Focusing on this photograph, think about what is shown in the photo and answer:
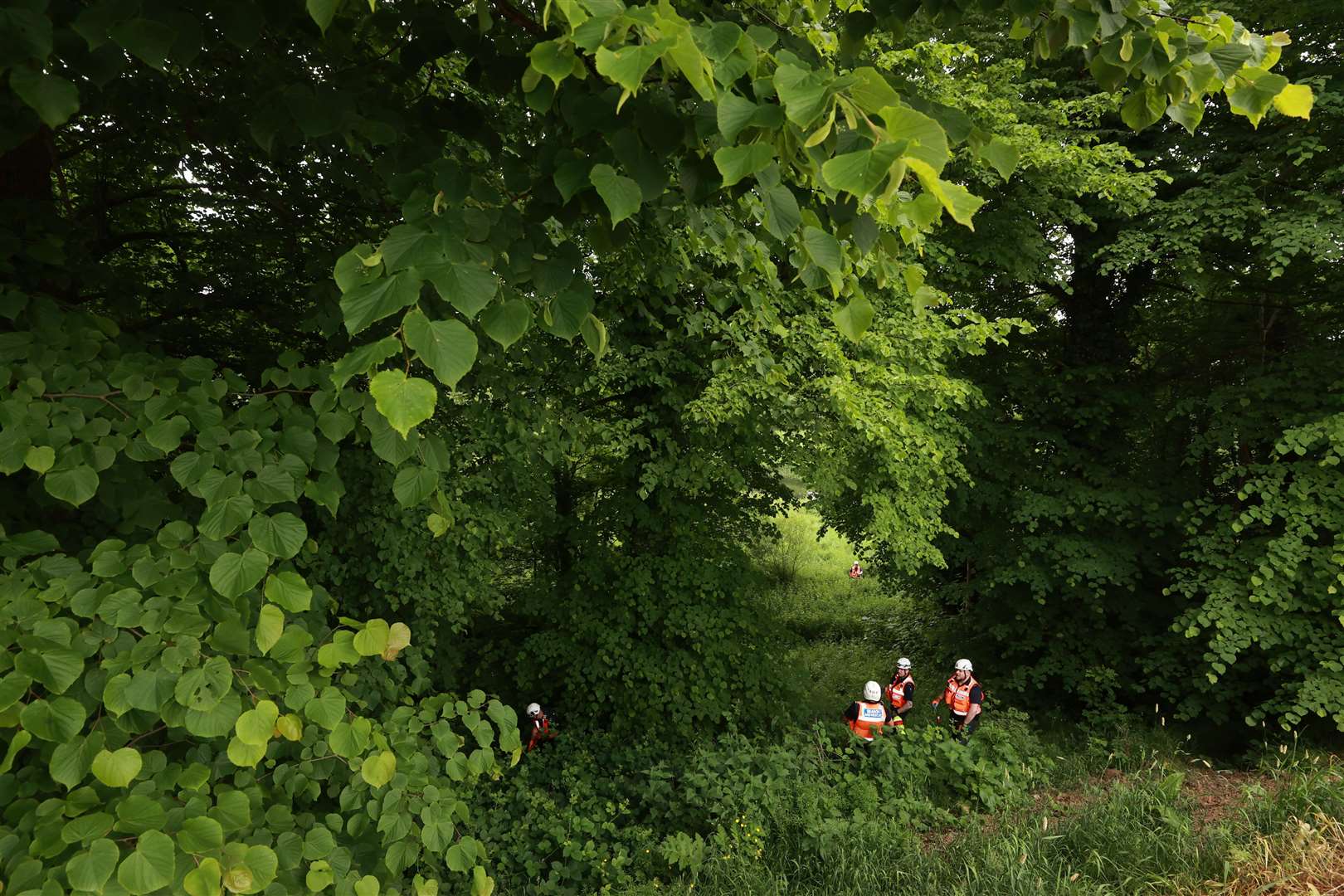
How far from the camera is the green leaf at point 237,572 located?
1641mm

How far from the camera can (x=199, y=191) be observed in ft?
15.2

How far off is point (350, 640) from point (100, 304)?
2.89m

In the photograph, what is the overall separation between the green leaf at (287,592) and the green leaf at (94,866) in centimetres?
58

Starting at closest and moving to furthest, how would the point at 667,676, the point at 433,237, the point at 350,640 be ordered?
the point at 433,237 → the point at 350,640 → the point at 667,676

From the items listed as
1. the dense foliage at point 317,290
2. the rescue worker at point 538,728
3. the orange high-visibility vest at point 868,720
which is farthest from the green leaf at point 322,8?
the orange high-visibility vest at point 868,720

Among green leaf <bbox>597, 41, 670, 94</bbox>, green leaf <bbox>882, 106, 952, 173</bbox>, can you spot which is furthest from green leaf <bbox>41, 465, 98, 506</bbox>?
green leaf <bbox>882, 106, 952, 173</bbox>

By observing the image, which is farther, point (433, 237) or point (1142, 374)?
point (1142, 374)

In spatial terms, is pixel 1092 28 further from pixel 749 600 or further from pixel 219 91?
pixel 749 600

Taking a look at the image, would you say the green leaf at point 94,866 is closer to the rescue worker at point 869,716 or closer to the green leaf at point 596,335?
the green leaf at point 596,335

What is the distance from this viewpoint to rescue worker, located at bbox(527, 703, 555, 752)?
284 inches

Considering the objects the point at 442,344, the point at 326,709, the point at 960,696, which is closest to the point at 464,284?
the point at 442,344

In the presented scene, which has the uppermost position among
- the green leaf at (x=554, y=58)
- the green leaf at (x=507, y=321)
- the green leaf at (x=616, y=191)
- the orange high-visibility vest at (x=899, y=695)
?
the green leaf at (x=554, y=58)

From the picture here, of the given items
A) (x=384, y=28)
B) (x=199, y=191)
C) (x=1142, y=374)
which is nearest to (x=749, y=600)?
(x=1142, y=374)

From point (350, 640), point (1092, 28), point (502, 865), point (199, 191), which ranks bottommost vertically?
point (502, 865)
